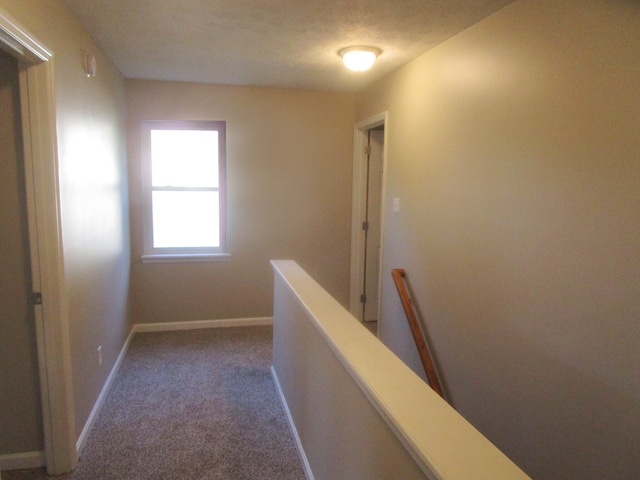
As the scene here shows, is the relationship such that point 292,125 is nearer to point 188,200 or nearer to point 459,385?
point 188,200

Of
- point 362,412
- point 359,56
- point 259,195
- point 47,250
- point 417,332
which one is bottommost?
point 417,332

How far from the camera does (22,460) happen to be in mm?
2211

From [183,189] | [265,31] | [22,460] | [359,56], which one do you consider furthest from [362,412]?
[183,189]

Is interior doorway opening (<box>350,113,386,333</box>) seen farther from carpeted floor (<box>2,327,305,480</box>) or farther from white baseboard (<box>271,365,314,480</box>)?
white baseboard (<box>271,365,314,480</box>)

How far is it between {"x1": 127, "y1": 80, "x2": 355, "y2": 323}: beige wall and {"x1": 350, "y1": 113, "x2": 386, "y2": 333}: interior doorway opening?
12 centimetres

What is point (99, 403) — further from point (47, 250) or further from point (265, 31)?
point (265, 31)

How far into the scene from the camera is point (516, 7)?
2.09 metres

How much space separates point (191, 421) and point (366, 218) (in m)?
2.60

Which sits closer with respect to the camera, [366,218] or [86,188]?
[86,188]

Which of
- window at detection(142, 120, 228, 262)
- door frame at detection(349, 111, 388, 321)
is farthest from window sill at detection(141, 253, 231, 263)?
door frame at detection(349, 111, 388, 321)

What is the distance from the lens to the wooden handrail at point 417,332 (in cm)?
286

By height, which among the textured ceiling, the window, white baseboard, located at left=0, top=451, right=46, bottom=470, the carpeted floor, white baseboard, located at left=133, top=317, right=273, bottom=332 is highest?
the textured ceiling

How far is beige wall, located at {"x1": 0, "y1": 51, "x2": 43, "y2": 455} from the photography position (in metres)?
1.97

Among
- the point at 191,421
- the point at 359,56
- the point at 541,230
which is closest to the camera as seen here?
the point at 541,230
